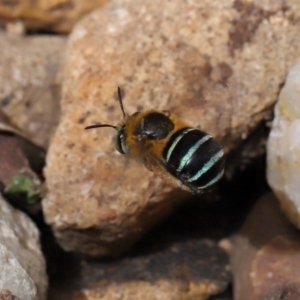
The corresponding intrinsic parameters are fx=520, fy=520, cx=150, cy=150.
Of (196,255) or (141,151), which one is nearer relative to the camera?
(141,151)

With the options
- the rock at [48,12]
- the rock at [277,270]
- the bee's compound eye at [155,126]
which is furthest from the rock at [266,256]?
the rock at [48,12]

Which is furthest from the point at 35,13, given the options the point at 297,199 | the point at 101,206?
the point at 297,199

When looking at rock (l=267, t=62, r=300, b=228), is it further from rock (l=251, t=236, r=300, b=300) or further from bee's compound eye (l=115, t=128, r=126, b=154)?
bee's compound eye (l=115, t=128, r=126, b=154)

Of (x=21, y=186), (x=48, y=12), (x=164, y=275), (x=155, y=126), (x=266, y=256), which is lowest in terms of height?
(x=164, y=275)

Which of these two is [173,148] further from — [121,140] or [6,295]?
[6,295]

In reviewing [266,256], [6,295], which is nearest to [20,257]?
[6,295]

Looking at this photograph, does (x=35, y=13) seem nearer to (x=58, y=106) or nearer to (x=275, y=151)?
(x=58, y=106)
